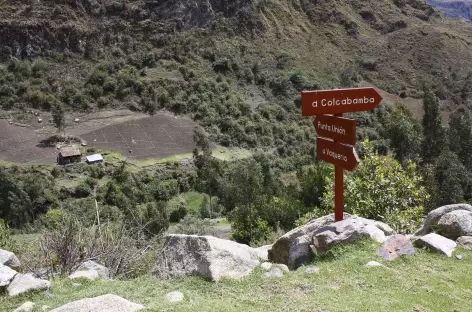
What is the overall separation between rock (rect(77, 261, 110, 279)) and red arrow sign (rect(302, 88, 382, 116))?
5246mm

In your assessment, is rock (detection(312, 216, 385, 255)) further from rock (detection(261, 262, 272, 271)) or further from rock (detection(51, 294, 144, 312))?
rock (detection(51, 294, 144, 312))

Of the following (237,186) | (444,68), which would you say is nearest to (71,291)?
(237,186)

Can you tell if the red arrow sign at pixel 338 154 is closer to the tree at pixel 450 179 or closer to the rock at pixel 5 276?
the rock at pixel 5 276

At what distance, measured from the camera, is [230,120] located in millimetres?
63781

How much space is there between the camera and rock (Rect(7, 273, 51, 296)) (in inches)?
324

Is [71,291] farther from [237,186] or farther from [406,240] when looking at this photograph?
[237,186]

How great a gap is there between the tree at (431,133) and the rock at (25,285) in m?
44.2

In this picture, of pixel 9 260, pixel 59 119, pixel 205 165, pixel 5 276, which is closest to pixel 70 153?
pixel 59 119

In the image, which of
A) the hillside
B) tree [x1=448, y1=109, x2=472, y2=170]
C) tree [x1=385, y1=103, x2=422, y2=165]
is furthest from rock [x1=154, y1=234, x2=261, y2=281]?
the hillside

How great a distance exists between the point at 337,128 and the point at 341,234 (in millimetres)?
2127

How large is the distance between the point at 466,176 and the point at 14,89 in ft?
175

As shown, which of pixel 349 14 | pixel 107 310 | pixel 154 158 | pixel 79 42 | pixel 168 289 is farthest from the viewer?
pixel 349 14

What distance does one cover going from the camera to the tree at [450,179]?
114 ft

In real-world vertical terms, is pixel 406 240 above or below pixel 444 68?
above
